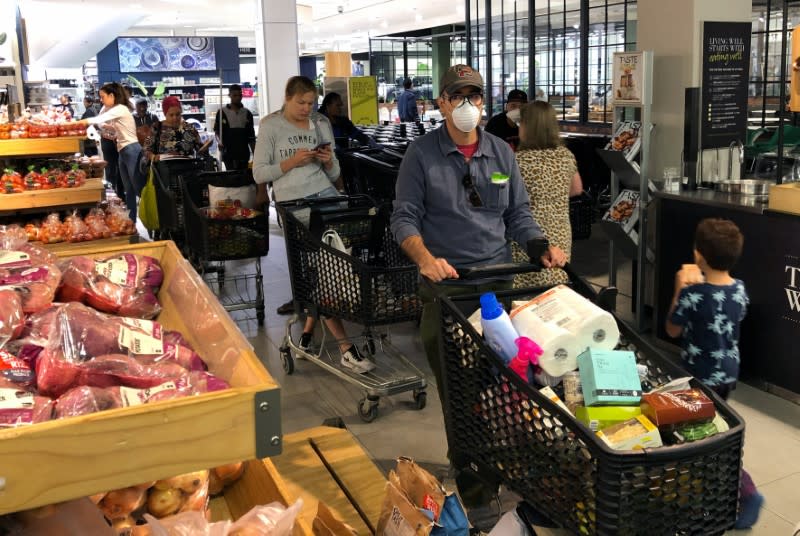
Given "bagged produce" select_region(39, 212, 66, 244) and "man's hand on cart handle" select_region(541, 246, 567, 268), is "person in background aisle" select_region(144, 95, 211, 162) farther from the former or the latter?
"man's hand on cart handle" select_region(541, 246, 567, 268)

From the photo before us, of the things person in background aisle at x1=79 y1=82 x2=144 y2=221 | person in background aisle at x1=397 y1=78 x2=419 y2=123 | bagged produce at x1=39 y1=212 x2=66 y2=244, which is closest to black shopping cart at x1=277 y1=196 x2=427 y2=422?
bagged produce at x1=39 y1=212 x2=66 y2=244

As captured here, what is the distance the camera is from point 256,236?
5.41 meters

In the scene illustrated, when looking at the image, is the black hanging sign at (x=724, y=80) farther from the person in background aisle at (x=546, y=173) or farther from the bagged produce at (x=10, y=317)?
the bagged produce at (x=10, y=317)

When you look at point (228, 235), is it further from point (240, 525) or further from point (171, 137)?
point (240, 525)

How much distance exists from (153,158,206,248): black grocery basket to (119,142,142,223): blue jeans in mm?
2110

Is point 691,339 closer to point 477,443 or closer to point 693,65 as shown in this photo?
point 477,443

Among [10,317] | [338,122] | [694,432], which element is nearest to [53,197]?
[10,317]

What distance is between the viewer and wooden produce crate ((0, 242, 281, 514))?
1.05 meters

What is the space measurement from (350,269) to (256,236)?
1.68 meters

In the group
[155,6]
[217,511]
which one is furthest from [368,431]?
[155,6]

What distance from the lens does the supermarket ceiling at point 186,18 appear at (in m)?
17.2

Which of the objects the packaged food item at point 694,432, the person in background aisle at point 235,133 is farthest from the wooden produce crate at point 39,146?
the person in background aisle at point 235,133

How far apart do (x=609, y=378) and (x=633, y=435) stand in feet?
0.55

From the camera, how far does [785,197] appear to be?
3986 millimetres
